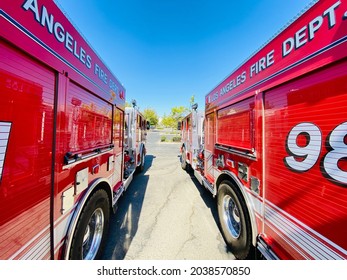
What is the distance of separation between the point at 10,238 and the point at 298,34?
282cm

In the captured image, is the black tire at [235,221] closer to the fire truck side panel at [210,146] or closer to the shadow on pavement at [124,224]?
the fire truck side panel at [210,146]

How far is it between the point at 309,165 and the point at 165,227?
8.60 ft

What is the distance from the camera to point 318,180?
4.38 feet

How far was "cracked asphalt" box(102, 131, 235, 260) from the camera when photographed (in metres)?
2.48

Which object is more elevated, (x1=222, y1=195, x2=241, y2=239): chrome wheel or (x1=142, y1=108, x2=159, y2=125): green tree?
(x1=142, y1=108, x2=159, y2=125): green tree

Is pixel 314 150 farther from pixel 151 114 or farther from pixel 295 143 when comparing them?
pixel 151 114

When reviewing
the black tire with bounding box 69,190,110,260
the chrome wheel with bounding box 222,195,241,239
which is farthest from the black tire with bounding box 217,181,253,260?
the black tire with bounding box 69,190,110,260

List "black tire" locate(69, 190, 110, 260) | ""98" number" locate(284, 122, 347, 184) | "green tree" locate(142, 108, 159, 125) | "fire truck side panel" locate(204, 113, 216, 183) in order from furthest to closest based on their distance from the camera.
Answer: "green tree" locate(142, 108, 159, 125), "fire truck side panel" locate(204, 113, 216, 183), "black tire" locate(69, 190, 110, 260), ""98" number" locate(284, 122, 347, 184)

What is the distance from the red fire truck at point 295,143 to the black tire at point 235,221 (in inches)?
0.7

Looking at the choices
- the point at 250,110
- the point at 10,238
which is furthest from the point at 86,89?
the point at 250,110

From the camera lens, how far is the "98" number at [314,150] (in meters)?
1.18

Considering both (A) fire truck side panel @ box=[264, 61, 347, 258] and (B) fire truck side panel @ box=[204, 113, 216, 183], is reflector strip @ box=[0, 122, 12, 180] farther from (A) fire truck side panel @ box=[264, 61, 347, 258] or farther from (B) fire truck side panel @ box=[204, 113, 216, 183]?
(B) fire truck side panel @ box=[204, 113, 216, 183]

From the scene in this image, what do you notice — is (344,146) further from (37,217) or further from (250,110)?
(37,217)

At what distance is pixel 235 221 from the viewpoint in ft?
9.28
